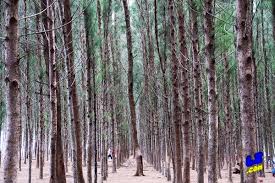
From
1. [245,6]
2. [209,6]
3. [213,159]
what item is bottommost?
[213,159]

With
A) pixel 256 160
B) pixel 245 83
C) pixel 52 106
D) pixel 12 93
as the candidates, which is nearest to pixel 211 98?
pixel 245 83

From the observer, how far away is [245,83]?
3.58 meters

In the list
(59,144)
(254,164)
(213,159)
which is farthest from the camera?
(59,144)

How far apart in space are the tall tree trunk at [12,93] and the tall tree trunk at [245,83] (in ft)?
7.38

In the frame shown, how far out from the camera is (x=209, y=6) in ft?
18.6

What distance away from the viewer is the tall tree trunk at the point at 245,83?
3486 mm

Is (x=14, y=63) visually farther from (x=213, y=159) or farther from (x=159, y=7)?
(x=159, y=7)

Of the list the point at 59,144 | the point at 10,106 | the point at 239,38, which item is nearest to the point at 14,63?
the point at 10,106

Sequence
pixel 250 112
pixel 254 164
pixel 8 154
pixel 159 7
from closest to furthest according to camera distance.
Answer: pixel 8 154 < pixel 254 164 < pixel 250 112 < pixel 159 7

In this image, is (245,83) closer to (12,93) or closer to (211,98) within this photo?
(211,98)

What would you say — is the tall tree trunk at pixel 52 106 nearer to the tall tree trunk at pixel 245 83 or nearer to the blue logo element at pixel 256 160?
the tall tree trunk at pixel 245 83

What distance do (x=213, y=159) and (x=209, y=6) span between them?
8.30ft

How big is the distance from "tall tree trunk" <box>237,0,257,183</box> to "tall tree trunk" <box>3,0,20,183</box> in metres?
2.25

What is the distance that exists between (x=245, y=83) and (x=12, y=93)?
2334mm
